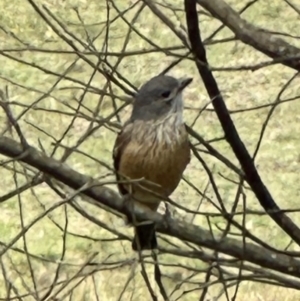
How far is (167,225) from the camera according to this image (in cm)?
328

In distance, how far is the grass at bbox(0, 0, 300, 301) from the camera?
7379 millimetres

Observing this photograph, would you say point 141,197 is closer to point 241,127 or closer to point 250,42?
point 250,42

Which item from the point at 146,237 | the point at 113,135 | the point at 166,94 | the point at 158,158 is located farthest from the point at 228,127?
the point at 113,135

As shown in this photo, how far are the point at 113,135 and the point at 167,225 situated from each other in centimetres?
577

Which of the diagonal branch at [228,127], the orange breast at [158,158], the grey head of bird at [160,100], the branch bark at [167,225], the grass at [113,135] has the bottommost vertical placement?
the branch bark at [167,225]

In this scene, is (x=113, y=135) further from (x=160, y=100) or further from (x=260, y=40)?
(x=260, y=40)

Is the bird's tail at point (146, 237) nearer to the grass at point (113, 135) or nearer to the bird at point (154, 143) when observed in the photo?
the bird at point (154, 143)

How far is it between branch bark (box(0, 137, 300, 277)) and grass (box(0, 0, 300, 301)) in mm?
3149

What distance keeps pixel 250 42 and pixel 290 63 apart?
152 millimetres

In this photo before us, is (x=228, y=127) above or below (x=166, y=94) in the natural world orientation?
below

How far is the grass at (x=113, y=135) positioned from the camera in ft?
24.2

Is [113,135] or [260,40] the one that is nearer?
[260,40]

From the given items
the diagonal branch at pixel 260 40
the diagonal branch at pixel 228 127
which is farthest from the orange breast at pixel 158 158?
the diagonal branch at pixel 260 40

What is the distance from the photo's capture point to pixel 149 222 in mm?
3412
